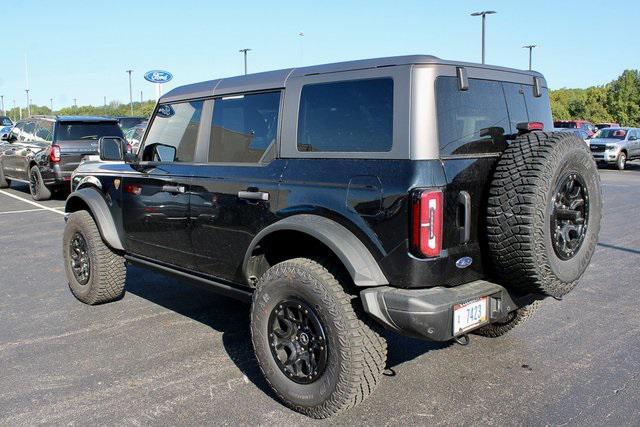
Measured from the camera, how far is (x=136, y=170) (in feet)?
16.1

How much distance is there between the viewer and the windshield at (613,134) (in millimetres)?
24656

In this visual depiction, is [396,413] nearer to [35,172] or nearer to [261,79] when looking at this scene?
[261,79]

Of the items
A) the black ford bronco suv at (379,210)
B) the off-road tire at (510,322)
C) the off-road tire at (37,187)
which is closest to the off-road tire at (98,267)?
the black ford bronco suv at (379,210)

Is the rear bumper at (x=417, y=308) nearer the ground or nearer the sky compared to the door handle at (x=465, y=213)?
nearer the ground

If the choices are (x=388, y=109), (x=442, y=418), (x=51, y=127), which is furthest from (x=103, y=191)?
(x=51, y=127)

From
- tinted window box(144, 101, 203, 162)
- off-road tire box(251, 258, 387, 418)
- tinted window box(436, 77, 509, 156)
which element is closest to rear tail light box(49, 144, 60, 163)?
tinted window box(144, 101, 203, 162)

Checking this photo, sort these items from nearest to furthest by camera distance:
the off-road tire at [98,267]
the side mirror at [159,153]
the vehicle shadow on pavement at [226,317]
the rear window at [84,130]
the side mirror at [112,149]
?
the vehicle shadow on pavement at [226,317]
the side mirror at [159,153]
the side mirror at [112,149]
the off-road tire at [98,267]
the rear window at [84,130]

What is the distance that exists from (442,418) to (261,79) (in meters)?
2.38

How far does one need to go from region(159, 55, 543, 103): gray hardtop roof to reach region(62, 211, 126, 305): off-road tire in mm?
1385

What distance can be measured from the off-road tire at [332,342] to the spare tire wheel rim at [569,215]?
3.72 ft

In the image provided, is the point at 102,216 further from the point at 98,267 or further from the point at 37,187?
the point at 37,187

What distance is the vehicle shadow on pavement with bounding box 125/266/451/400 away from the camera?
4.20 metres

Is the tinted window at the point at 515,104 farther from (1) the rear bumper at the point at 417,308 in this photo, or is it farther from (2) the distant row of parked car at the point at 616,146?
(2) the distant row of parked car at the point at 616,146

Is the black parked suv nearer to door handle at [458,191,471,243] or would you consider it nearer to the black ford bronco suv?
the black ford bronco suv
